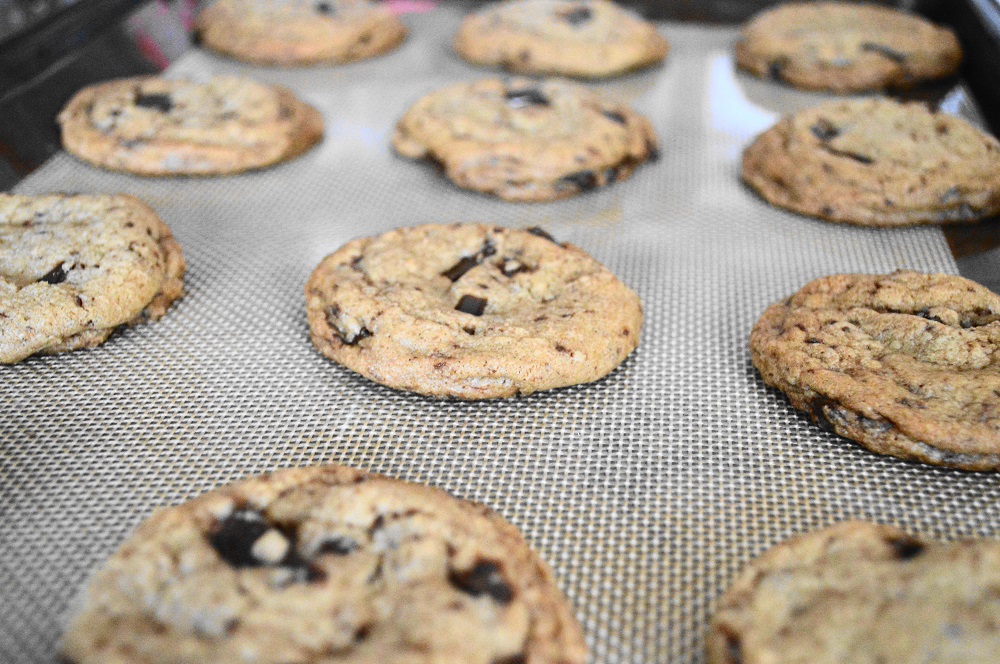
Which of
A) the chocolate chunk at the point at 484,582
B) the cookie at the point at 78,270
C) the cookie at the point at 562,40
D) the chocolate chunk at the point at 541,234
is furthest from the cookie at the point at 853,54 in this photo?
the chocolate chunk at the point at 484,582

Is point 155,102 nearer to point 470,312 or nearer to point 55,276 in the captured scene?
point 55,276

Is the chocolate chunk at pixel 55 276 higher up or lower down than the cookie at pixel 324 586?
higher up

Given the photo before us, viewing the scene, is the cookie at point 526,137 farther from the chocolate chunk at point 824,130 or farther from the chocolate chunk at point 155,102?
the chocolate chunk at point 155,102

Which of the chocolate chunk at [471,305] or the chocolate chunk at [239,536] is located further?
the chocolate chunk at [471,305]

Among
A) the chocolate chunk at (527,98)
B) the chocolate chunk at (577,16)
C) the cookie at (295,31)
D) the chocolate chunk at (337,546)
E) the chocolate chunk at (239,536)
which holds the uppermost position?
the cookie at (295,31)

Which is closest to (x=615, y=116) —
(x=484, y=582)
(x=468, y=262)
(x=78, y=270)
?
(x=468, y=262)

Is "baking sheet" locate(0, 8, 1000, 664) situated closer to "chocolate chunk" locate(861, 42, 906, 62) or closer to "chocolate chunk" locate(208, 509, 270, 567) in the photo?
"chocolate chunk" locate(208, 509, 270, 567)

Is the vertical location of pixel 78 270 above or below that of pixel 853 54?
above

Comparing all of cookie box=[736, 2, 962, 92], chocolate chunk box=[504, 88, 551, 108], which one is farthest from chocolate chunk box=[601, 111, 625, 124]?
cookie box=[736, 2, 962, 92]
